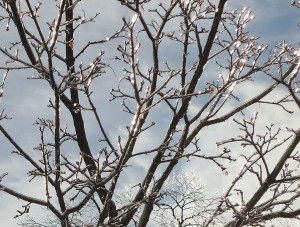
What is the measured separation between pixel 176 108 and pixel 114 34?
5.24 feet

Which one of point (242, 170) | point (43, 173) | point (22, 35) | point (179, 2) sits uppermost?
point (179, 2)

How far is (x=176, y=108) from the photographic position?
686 cm

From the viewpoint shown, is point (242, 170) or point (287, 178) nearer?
point (287, 178)

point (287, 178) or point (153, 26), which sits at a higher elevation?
A: point (153, 26)

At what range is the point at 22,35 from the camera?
4992mm

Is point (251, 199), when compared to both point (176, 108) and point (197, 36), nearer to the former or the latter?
point (176, 108)

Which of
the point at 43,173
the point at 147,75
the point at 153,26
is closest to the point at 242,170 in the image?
the point at 147,75

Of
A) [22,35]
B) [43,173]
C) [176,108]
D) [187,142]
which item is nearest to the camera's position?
[43,173]

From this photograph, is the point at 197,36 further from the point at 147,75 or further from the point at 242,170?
the point at 242,170

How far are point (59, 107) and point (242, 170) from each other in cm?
406

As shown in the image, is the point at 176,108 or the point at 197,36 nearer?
the point at 197,36

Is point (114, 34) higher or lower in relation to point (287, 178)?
higher

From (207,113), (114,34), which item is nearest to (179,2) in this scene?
(114,34)

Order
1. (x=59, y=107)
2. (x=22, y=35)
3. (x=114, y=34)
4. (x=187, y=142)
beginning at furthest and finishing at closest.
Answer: (x=187, y=142), (x=114, y=34), (x=22, y=35), (x=59, y=107)
